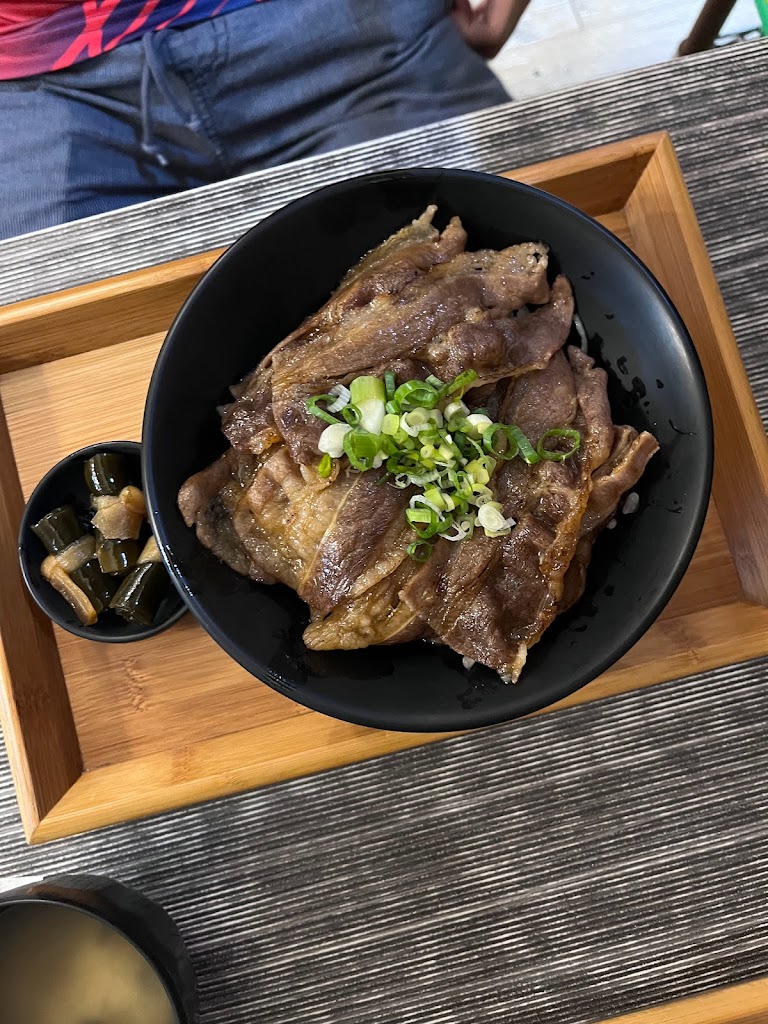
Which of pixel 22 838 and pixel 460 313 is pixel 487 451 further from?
pixel 22 838

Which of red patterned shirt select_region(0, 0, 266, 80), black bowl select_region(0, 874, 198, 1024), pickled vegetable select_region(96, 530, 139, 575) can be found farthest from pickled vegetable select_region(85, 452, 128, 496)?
red patterned shirt select_region(0, 0, 266, 80)

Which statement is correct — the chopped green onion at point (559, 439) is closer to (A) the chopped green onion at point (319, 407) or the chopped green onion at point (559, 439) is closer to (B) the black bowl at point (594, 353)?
(B) the black bowl at point (594, 353)

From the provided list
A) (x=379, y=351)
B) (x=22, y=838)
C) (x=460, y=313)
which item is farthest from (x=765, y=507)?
(x=22, y=838)

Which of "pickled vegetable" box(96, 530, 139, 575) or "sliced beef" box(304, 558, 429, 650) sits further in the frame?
"pickled vegetable" box(96, 530, 139, 575)

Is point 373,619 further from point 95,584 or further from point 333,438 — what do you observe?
point 95,584

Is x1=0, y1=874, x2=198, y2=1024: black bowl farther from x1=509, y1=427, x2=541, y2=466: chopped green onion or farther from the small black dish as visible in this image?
x1=509, y1=427, x2=541, y2=466: chopped green onion
